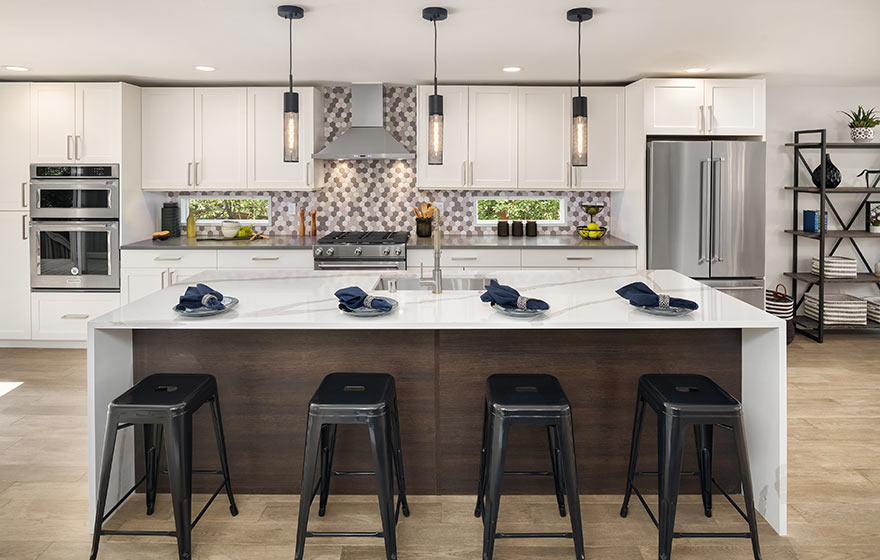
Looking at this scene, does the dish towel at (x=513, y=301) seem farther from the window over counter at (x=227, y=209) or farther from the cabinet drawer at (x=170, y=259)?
the window over counter at (x=227, y=209)

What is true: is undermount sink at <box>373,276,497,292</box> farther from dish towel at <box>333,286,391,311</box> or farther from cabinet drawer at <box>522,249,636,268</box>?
cabinet drawer at <box>522,249,636,268</box>

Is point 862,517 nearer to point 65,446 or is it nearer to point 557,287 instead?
point 557,287

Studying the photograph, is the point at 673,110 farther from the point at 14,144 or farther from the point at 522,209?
the point at 14,144

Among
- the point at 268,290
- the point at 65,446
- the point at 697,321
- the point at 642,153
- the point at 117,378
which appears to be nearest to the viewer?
the point at 697,321

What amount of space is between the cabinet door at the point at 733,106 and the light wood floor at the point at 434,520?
259 centimetres

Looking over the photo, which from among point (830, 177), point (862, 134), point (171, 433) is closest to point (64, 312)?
point (171, 433)

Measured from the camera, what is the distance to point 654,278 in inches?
166

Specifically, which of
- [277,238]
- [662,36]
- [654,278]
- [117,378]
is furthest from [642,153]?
[117,378]

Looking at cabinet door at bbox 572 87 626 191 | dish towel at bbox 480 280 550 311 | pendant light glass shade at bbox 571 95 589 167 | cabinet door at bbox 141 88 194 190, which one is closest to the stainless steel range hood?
cabinet door at bbox 141 88 194 190

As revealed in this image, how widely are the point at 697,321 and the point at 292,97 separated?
2.17 m

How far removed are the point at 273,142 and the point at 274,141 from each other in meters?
0.01

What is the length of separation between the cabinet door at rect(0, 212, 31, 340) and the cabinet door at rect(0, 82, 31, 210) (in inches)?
5.7

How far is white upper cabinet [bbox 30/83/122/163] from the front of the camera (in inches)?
239

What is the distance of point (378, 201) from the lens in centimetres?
682
